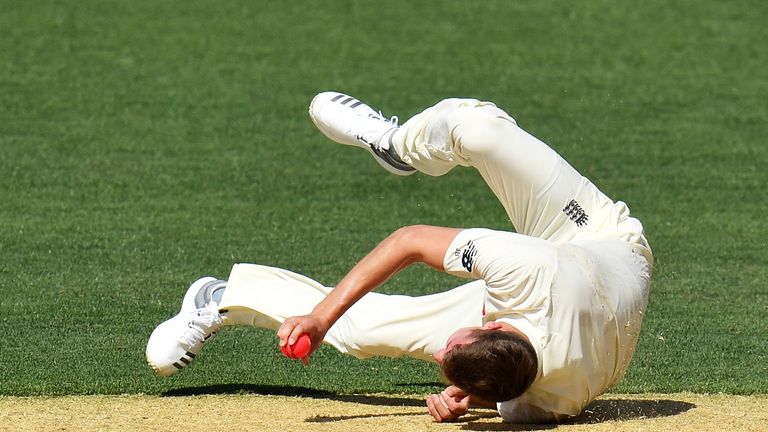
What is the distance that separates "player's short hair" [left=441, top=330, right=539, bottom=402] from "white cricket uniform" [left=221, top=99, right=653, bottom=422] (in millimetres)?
114

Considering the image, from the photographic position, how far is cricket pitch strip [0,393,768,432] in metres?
5.73

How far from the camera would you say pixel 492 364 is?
514 centimetres

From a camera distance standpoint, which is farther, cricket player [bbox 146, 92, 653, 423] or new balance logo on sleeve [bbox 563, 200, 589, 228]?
new balance logo on sleeve [bbox 563, 200, 589, 228]

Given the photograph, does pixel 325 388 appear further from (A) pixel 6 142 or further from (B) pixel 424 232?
(A) pixel 6 142

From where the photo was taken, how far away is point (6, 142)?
1246 cm

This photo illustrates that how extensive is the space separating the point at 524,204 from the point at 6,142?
7824 mm

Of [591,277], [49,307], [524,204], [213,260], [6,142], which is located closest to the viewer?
[591,277]

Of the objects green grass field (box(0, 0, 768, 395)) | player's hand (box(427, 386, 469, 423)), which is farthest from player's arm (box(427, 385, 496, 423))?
green grass field (box(0, 0, 768, 395))

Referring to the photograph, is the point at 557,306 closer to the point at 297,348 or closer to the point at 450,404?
the point at 450,404

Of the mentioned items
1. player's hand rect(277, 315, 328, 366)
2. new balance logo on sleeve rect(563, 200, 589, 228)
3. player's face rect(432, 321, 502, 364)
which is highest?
new balance logo on sleeve rect(563, 200, 589, 228)

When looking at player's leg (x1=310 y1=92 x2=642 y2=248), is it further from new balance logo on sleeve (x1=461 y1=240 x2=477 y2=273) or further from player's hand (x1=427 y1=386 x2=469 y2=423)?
player's hand (x1=427 y1=386 x2=469 y2=423)

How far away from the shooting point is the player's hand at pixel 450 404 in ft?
18.5

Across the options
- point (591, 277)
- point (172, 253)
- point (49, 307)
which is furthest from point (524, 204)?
point (172, 253)

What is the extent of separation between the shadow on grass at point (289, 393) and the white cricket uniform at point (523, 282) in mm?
319
